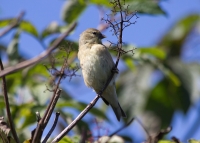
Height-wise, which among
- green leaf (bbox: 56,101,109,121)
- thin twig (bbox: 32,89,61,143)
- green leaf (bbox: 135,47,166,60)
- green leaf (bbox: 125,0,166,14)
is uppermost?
green leaf (bbox: 125,0,166,14)

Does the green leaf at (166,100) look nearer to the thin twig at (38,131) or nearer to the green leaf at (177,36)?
the green leaf at (177,36)

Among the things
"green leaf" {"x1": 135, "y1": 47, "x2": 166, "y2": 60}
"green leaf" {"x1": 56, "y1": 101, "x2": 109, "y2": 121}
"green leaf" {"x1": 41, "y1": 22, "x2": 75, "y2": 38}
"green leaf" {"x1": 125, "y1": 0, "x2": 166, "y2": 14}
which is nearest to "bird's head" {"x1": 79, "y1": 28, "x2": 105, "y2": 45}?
"green leaf" {"x1": 41, "y1": 22, "x2": 75, "y2": 38}

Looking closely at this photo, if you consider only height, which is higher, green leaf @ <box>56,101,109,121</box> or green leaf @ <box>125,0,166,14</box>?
green leaf @ <box>125,0,166,14</box>

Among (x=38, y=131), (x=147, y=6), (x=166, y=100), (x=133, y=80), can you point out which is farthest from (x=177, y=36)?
(x=38, y=131)

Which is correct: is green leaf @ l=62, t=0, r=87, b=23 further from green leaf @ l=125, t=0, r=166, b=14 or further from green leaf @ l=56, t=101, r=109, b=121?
green leaf @ l=56, t=101, r=109, b=121

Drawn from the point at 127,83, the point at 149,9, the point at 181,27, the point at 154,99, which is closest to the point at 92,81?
the point at 149,9

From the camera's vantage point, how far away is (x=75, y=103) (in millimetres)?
4012

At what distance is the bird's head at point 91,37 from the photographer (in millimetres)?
5011

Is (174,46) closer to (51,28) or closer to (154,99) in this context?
(154,99)

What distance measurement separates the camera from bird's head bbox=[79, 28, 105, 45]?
5.01 metres

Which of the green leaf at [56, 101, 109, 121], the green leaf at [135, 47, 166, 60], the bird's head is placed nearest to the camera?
the green leaf at [56, 101, 109, 121]

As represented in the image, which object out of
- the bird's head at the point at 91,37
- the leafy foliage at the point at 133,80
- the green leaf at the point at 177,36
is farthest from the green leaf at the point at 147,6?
the green leaf at the point at 177,36

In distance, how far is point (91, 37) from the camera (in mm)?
5215

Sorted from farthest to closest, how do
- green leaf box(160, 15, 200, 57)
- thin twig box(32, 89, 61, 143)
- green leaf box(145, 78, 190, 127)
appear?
green leaf box(160, 15, 200, 57)
green leaf box(145, 78, 190, 127)
thin twig box(32, 89, 61, 143)
